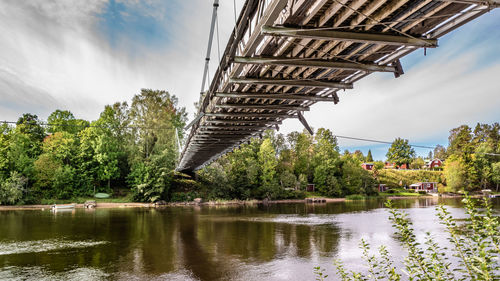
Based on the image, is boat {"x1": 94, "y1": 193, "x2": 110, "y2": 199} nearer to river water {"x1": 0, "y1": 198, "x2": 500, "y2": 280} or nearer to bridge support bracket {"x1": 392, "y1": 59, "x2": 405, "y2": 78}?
river water {"x1": 0, "y1": 198, "x2": 500, "y2": 280}

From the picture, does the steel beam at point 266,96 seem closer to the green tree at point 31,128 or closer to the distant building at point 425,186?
the green tree at point 31,128

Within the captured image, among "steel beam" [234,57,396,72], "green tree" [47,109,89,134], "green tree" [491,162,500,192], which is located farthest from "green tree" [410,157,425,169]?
"steel beam" [234,57,396,72]

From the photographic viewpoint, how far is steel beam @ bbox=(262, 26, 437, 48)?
4188 mm

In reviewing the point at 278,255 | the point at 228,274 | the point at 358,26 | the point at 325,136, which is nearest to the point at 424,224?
the point at 278,255

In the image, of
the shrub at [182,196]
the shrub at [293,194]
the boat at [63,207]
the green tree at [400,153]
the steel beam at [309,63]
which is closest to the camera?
the steel beam at [309,63]

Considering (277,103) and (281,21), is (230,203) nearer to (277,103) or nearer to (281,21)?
(277,103)

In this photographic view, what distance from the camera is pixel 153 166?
1446 inches

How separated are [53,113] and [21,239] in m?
35.8

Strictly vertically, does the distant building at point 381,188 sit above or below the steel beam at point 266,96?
below

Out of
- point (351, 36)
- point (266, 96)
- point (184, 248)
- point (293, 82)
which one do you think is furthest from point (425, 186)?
point (351, 36)

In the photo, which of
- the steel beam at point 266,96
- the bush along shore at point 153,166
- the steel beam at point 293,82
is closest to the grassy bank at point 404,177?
the bush along shore at point 153,166

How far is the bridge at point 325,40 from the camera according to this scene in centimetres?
389

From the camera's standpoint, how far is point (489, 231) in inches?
101

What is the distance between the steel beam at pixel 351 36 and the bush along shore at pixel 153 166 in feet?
94.1
